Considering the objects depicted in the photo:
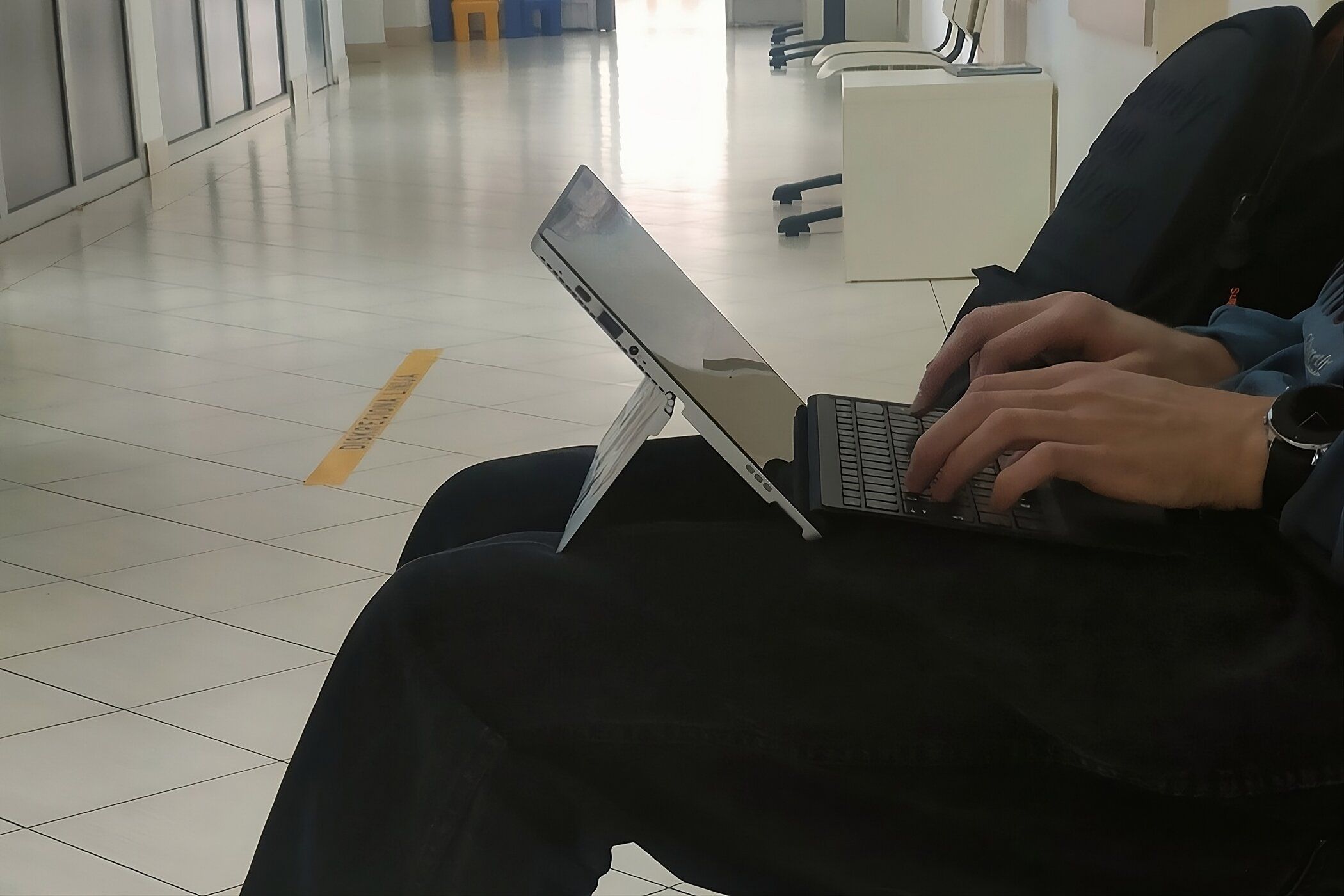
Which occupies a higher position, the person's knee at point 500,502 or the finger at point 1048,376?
the finger at point 1048,376

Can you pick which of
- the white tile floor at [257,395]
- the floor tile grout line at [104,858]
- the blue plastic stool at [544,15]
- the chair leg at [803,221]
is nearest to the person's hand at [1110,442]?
the white tile floor at [257,395]

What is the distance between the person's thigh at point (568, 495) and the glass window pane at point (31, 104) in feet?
14.6

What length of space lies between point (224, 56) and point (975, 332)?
732 cm

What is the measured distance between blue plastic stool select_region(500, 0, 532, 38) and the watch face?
1455 centimetres

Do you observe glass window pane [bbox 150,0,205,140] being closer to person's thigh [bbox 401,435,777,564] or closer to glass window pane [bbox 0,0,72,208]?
glass window pane [bbox 0,0,72,208]

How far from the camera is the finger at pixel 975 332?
39.4 inches

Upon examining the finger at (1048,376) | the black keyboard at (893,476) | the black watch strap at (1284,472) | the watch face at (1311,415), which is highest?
the finger at (1048,376)

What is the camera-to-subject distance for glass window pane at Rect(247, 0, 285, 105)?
795 centimetres

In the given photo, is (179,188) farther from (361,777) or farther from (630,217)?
(361,777)

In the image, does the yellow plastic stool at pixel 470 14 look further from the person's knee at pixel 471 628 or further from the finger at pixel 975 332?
the person's knee at pixel 471 628

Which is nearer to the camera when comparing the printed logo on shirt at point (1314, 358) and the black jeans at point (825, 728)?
the black jeans at point (825, 728)

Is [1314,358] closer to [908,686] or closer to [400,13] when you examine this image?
[908,686]

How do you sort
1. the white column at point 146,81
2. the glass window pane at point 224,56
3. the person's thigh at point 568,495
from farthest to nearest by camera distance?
the glass window pane at point 224,56, the white column at point 146,81, the person's thigh at point 568,495

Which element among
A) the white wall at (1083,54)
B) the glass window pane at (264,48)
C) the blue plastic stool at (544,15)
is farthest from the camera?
the blue plastic stool at (544,15)
